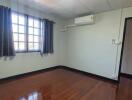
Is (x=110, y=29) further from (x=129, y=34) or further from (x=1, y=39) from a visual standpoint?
(x=1, y=39)

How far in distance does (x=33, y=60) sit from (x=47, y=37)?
1.01 m

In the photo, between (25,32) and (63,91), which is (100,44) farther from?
(25,32)

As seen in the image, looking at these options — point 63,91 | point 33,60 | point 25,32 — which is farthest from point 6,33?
point 63,91

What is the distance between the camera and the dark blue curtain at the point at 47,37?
3.64 m

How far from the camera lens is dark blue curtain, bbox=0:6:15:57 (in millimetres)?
2572

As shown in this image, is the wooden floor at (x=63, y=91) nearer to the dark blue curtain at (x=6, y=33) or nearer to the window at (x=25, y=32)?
the dark blue curtain at (x=6, y=33)

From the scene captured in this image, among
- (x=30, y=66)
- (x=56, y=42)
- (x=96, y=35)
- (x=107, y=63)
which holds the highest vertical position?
(x=96, y=35)

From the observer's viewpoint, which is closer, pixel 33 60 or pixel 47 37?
pixel 33 60

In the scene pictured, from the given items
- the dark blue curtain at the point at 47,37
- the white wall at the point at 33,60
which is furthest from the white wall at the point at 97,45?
the dark blue curtain at the point at 47,37

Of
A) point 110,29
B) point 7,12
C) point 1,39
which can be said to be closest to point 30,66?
point 1,39

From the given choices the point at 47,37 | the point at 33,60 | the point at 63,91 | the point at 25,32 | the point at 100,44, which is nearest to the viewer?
the point at 63,91

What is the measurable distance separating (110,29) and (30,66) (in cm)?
300

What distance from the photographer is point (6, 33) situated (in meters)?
2.66

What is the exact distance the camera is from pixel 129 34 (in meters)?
3.70
